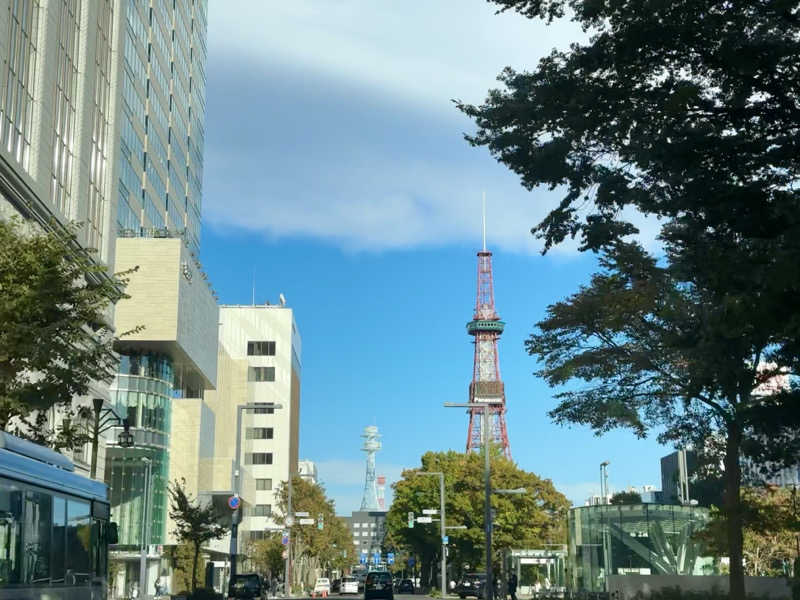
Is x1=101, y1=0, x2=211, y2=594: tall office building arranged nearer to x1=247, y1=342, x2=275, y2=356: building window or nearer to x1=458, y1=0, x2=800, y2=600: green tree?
x1=247, y1=342, x2=275, y2=356: building window

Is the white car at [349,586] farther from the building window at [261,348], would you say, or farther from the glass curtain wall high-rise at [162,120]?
the building window at [261,348]

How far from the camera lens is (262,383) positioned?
124188 mm

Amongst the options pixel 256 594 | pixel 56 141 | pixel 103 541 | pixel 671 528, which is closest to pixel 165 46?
pixel 56 141

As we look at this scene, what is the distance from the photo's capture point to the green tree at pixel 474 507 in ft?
246

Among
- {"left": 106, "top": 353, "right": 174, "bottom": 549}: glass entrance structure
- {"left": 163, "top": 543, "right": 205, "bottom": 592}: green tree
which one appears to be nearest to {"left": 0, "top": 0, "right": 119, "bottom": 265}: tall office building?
{"left": 106, "top": 353, "right": 174, "bottom": 549}: glass entrance structure

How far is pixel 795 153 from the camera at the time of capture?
49.6 ft

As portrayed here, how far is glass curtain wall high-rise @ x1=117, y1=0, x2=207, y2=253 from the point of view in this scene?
216 feet

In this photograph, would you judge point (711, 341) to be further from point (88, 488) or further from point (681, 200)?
point (88, 488)

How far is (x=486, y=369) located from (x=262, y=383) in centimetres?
2986

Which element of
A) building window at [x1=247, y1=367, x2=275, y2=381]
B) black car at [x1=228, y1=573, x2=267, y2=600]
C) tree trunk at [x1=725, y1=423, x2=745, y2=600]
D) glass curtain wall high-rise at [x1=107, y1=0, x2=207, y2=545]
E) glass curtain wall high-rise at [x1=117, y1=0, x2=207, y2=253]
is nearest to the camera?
tree trunk at [x1=725, y1=423, x2=745, y2=600]

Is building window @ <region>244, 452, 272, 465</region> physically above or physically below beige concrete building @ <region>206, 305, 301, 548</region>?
below

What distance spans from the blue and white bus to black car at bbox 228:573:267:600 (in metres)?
25.5

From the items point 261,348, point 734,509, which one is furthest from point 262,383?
point 734,509

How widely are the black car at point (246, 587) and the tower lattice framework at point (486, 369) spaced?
81792 mm
